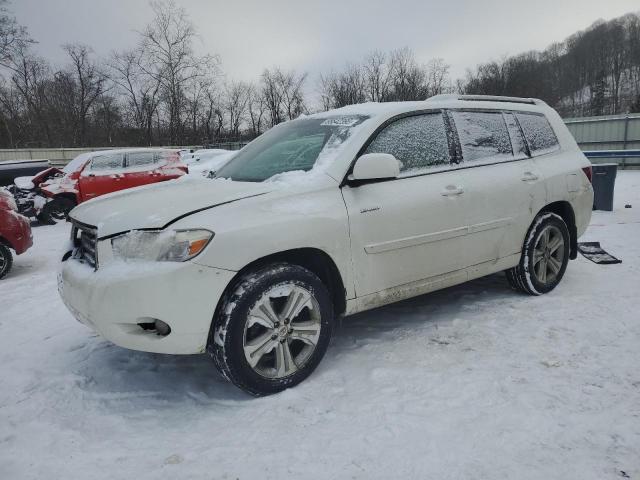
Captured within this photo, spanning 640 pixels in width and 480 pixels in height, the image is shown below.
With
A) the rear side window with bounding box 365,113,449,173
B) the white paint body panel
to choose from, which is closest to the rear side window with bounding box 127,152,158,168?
the white paint body panel

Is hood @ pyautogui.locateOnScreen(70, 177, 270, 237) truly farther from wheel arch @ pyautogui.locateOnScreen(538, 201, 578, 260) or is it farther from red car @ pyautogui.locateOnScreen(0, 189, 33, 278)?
red car @ pyautogui.locateOnScreen(0, 189, 33, 278)

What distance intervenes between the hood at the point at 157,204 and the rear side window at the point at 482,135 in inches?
68.2

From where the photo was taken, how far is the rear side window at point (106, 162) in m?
10.5

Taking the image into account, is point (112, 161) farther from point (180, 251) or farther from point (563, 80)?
point (563, 80)

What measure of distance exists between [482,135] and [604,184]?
584 centimetres

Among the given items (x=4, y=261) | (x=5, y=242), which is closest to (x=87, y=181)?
(x=5, y=242)

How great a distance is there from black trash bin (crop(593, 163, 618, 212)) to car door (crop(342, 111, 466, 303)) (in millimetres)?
6169

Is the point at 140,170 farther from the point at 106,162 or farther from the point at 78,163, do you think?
the point at 78,163

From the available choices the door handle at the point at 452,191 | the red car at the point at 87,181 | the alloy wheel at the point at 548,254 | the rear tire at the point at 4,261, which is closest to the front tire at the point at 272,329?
the door handle at the point at 452,191

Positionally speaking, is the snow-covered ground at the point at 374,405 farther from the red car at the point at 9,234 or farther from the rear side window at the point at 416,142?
the red car at the point at 9,234

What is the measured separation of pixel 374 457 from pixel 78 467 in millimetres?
1374

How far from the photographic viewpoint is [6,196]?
6.16 m

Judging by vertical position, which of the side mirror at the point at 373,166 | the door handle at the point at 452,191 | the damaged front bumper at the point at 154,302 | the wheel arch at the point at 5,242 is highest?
the side mirror at the point at 373,166

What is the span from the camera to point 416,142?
10.8 ft
